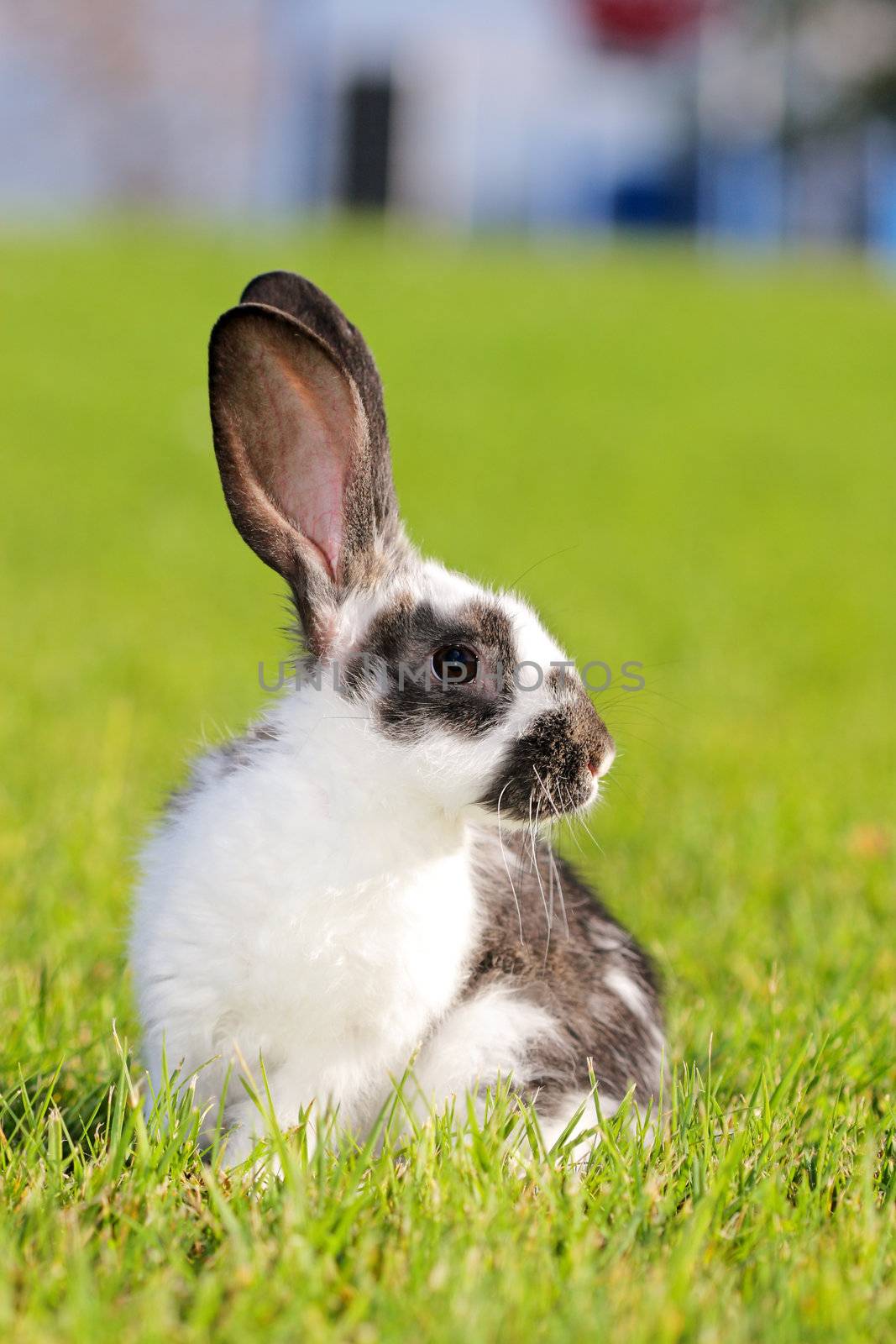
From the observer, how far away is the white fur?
2613mm

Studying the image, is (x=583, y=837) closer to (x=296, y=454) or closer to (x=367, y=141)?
(x=296, y=454)

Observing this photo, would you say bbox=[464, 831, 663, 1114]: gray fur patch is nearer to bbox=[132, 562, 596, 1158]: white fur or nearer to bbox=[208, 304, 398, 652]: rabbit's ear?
bbox=[132, 562, 596, 1158]: white fur

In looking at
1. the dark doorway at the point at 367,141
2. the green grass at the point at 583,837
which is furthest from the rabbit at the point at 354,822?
the dark doorway at the point at 367,141

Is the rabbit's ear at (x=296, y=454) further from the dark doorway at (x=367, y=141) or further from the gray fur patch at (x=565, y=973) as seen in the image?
the dark doorway at (x=367, y=141)

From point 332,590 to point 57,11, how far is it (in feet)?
120

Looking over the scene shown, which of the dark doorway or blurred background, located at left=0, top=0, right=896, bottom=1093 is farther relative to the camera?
the dark doorway

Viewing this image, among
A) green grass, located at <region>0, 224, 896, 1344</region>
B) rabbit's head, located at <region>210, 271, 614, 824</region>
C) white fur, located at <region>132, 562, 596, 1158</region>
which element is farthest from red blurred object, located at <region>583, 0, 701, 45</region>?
white fur, located at <region>132, 562, 596, 1158</region>

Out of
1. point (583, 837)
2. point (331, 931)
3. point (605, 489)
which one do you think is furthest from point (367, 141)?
point (331, 931)

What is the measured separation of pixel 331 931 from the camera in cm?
262

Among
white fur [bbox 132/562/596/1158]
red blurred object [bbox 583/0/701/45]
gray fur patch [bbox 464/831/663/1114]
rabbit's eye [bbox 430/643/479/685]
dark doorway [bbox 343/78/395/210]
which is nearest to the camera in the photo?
white fur [bbox 132/562/596/1158]

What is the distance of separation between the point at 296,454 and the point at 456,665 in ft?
1.63

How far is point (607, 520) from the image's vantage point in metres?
11.6

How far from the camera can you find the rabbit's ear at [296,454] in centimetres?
269

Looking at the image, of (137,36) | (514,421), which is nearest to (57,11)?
(137,36)
